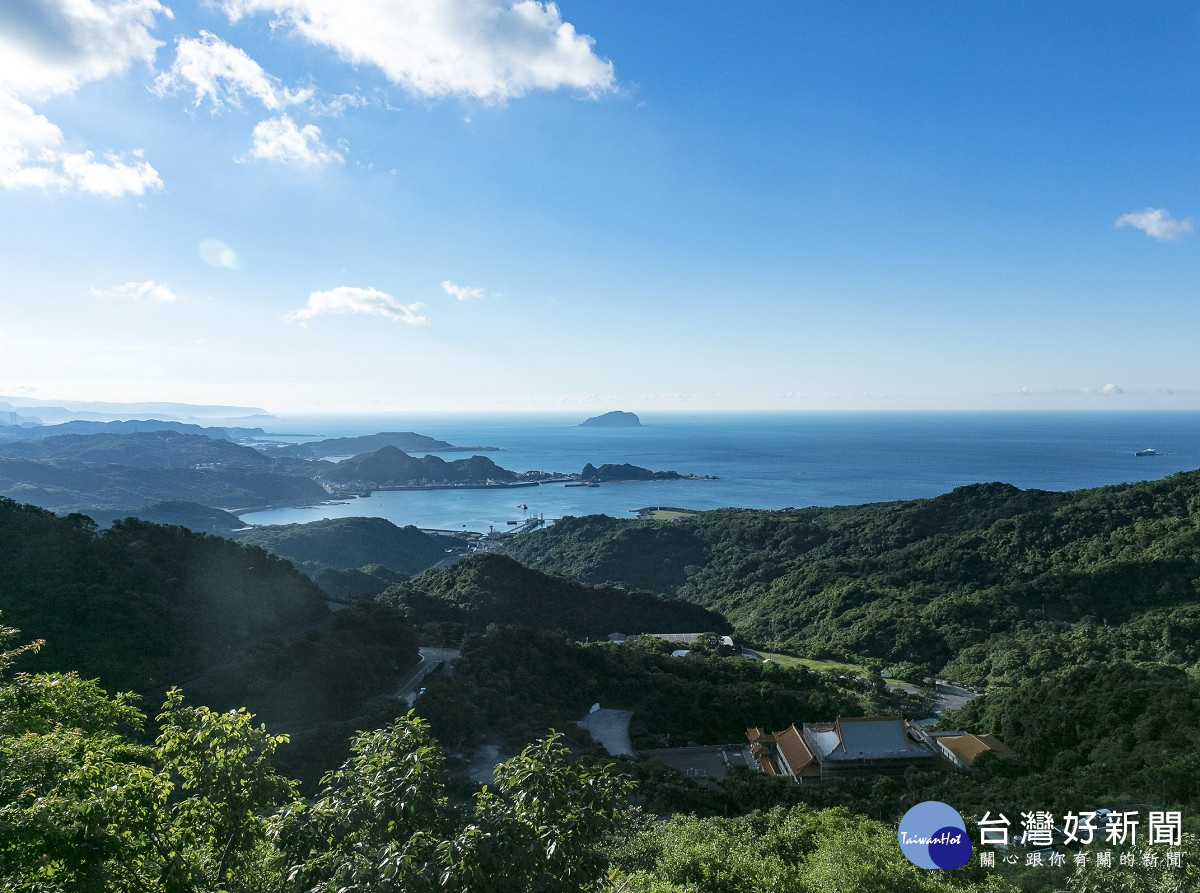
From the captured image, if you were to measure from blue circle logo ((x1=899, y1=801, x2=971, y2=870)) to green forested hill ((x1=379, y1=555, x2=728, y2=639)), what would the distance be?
26560mm

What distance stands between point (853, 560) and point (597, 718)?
34.5 metres

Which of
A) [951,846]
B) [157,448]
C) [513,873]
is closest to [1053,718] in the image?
[951,846]

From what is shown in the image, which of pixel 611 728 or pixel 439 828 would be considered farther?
pixel 611 728

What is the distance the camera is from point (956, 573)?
43.6 m

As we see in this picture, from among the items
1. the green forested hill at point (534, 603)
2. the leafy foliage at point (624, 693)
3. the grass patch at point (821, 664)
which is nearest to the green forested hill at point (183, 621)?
the leafy foliage at point (624, 693)

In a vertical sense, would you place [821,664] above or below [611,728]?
below

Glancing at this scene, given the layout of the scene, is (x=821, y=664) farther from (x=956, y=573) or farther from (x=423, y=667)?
(x=423, y=667)

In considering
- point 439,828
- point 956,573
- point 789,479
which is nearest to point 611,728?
point 439,828

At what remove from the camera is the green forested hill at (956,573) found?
32.1 m

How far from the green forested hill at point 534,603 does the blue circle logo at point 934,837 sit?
26.6 m

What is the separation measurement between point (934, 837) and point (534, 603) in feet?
102

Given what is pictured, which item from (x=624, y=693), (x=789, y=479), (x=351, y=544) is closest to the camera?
(x=624, y=693)

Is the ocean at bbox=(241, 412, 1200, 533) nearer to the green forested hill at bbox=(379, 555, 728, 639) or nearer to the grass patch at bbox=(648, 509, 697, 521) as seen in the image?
the grass patch at bbox=(648, 509, 697, 521)

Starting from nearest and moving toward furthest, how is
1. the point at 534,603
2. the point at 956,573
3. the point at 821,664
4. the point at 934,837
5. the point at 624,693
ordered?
the point at 934,837
the point at 624,693
the point at 821,664
the point at 534,603
the point at 956,573
